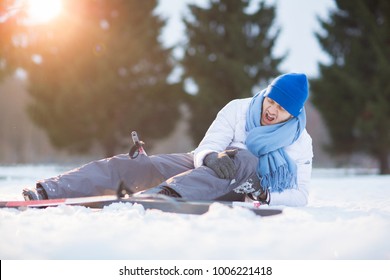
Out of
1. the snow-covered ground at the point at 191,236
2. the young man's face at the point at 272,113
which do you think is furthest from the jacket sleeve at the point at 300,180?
the snow-covered ground at the point at 191,236

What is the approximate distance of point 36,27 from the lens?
30.8ft

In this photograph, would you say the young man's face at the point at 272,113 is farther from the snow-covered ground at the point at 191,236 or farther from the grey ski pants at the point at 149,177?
the snow-covered ground at the point at 191,236

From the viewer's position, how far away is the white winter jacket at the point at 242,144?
2797 mm

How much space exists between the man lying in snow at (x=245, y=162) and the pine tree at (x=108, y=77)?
46.2ft

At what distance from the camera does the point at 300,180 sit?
288 centimetres

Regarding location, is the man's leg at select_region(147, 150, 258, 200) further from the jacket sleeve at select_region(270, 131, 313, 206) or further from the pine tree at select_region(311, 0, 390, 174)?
the pine tree at select_region(311, 0, 390, 174)

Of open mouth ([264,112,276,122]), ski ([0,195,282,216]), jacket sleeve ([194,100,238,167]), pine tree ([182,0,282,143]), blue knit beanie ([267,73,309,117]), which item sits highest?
pine tree ([182,0,282,143])

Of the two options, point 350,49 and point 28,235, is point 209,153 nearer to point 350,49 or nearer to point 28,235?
point 28,235

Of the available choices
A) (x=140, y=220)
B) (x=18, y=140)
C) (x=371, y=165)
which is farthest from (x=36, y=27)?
(x=18, y=140)

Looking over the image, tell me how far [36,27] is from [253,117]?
7836 millimetres

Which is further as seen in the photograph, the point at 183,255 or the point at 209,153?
the point at 209,153

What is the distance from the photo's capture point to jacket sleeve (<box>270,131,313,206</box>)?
2773 millimetres

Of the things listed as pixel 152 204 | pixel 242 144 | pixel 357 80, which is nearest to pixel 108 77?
pixel 357 80

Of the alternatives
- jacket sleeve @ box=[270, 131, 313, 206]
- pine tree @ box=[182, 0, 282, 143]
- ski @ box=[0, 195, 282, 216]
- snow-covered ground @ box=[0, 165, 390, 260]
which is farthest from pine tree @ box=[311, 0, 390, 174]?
snow-covered ground @ box=[0, 165, 390, 260]
